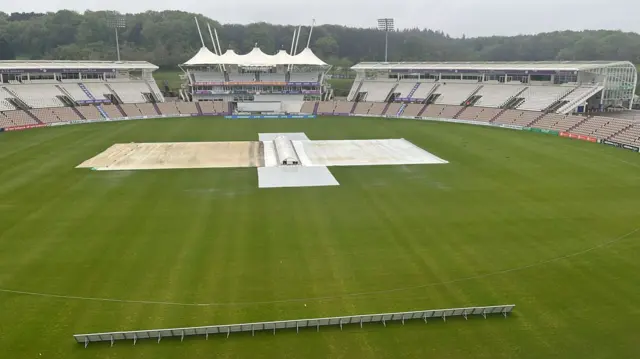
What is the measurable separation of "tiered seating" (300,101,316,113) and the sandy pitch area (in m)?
28.4

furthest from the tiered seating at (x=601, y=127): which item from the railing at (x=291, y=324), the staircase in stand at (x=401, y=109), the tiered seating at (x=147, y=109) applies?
the tiered seating at (x=147, y=109)

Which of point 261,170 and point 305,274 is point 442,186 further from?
point 305,274

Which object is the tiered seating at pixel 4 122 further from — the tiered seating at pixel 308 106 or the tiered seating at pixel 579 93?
the tiered seating at pixel 579 93

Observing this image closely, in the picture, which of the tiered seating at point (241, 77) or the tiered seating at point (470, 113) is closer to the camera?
the tiered seating at point (470, 113)

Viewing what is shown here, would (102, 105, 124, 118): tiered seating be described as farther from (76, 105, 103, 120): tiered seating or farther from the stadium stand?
the stadium stand

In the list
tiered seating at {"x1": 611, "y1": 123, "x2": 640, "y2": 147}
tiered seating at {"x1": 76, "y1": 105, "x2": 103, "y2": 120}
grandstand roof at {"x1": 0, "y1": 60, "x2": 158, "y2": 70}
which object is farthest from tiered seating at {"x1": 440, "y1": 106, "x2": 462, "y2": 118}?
tiered seating at {"x1": 76, "y1": 105, "x2": 103, "y2": 120}

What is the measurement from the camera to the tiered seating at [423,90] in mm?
71938

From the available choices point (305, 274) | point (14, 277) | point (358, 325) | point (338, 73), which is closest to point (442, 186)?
point (305, 274)

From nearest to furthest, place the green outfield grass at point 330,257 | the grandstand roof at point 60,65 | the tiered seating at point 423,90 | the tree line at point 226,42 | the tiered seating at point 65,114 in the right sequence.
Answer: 1. the green outfield grass at point 330,257
2. the tiered seating at point 65,114
3. the grandstand roof at point 60,65
4. the tiered seating at point 423,90
5. the tree line at point 226,42

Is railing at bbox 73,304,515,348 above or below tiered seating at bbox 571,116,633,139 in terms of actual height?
below

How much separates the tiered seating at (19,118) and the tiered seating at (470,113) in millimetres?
53755

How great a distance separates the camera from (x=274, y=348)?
13000 mm

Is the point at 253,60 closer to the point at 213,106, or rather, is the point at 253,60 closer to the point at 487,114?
the point at 213,106

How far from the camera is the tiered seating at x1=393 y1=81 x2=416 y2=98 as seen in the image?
243 feet
